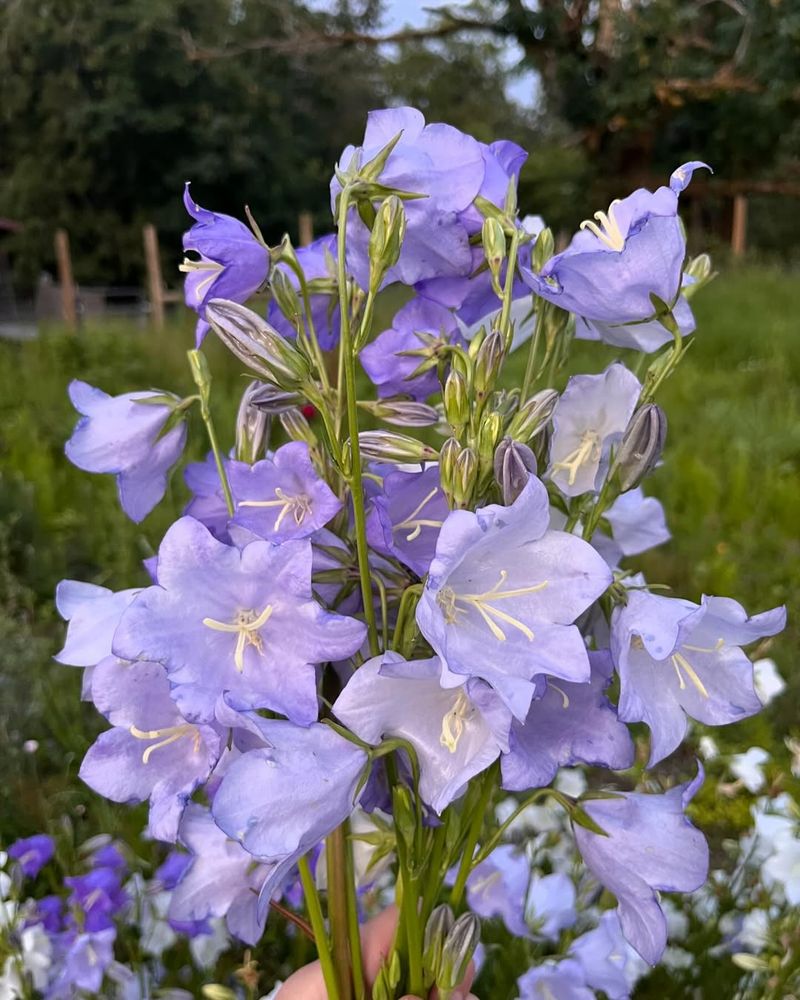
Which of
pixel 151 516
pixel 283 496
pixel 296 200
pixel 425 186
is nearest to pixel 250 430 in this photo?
pixel 283 496

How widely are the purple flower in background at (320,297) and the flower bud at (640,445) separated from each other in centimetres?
20

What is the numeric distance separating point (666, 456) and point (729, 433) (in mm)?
317

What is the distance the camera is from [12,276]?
56.0ft

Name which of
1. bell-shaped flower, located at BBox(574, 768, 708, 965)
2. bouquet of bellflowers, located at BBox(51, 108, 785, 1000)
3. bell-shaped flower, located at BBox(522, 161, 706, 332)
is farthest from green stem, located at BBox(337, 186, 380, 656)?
bell-shaped flower, located at BBox(574, 768, 708, 965)

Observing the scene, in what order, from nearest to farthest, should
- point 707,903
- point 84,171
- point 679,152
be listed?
point 707,903
point 679,152
point 84,171

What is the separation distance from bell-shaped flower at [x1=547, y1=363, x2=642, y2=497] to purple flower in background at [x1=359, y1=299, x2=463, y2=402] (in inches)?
3.3

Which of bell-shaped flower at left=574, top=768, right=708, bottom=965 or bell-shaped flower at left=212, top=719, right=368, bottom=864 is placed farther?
bell-shaped flower at left=574, top=768, right=708, bottom=965

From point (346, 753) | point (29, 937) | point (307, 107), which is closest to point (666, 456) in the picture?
point (29, 937)

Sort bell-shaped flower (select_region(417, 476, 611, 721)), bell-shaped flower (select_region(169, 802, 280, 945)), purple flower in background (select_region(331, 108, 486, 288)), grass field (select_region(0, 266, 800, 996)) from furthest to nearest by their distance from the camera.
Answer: grass field (select_region(0, 266, 800, 996))
bell-shaped flower (select_region(169, 802, 280, 945))
purple flower in background (select_region(331, 108, 486, 288))
bell-shaped flower (select_region(417, 476, 611, 721))

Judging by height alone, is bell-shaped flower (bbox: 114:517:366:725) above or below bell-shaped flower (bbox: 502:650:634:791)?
above

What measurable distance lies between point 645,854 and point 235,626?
11.2 inches

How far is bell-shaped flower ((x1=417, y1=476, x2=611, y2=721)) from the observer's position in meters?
0.43

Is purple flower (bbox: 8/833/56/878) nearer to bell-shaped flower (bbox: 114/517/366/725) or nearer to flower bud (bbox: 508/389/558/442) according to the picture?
bell-shaped flower (bbox: 114/517/366/725)

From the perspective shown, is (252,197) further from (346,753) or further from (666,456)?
(346,753)
